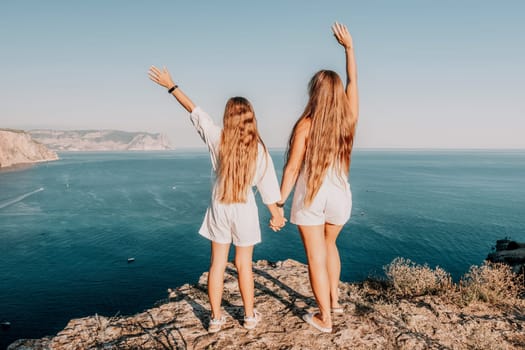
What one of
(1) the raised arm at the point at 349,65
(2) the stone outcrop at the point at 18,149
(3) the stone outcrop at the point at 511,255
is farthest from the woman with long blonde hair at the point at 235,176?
(2) the stone outcrop at the point at 18,149

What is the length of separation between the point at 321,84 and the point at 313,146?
619 mm

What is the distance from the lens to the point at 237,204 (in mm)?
3182

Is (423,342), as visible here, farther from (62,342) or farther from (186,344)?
(62,342)

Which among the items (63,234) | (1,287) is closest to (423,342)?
(1,287)

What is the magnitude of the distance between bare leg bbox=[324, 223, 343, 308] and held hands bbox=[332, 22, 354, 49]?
2047mm

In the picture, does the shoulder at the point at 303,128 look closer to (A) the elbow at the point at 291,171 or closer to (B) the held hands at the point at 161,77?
(A) the elbow at the point at 291,171

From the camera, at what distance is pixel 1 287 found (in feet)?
85.9

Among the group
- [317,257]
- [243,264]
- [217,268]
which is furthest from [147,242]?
[317,257]

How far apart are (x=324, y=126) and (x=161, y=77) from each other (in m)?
1.78

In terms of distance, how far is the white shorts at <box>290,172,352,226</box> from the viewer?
3.18 metres

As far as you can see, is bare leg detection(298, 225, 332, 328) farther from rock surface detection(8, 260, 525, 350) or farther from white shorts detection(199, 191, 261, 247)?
rock surface detection(8, 260, 525, 350)

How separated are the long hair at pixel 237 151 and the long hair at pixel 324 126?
0.42 m

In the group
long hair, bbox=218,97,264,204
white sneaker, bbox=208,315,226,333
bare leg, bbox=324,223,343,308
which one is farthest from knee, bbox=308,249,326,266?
white sneaker, bbox=208,315,226,333

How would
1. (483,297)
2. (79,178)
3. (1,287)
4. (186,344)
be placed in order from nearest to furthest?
(186,344) → (483,297) → (1,287) → (79,178)
